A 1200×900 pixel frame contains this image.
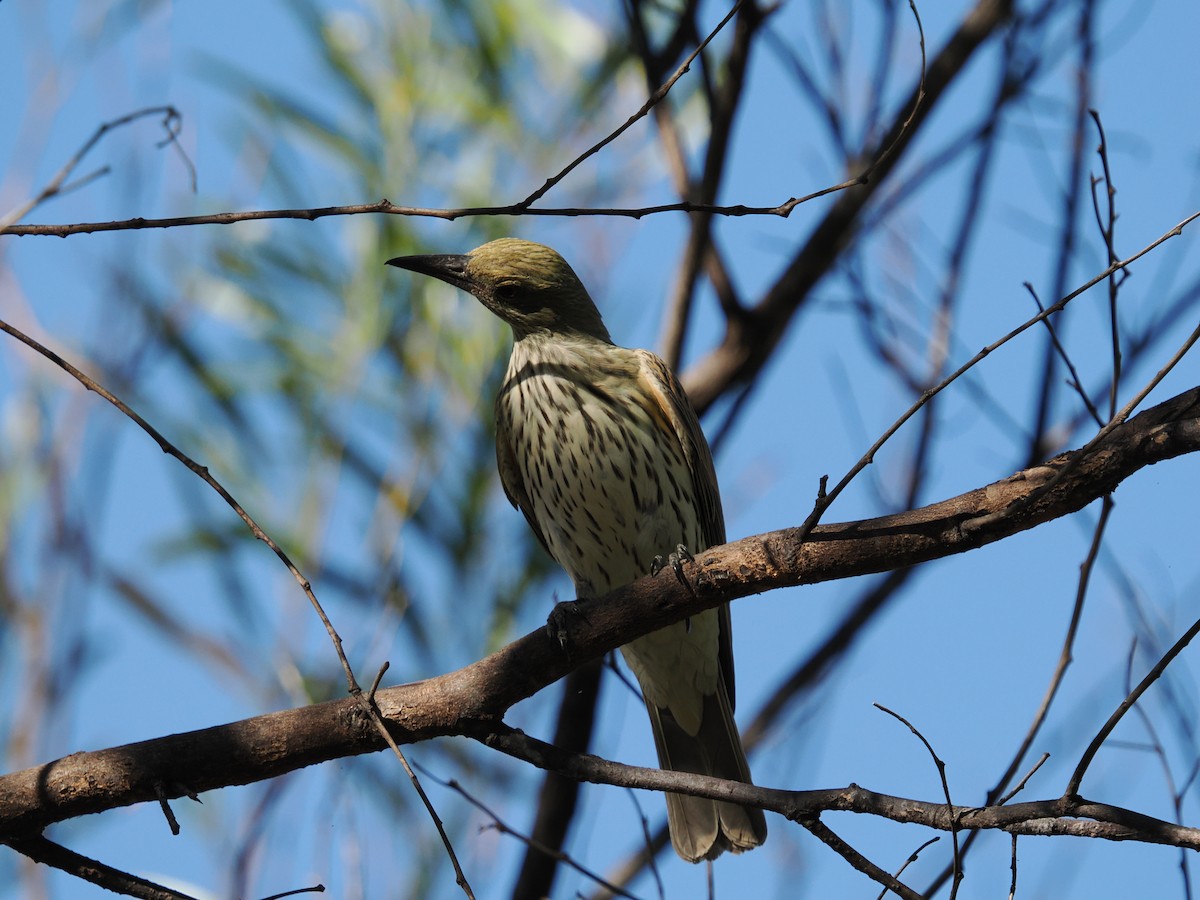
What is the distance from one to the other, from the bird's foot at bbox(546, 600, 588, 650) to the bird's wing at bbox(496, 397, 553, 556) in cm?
122

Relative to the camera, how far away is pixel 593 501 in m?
4.53

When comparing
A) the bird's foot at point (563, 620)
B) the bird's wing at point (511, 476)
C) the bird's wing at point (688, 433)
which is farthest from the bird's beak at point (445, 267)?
the bird's foot at point (563, 620)

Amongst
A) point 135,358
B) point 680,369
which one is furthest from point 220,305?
point 680,369

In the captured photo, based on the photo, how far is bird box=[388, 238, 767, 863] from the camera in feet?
14.8

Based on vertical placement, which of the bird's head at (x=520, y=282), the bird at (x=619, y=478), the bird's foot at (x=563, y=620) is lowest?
the bird's foot at (x=563, y=620)

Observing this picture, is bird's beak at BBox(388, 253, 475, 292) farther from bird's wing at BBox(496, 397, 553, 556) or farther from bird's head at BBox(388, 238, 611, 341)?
bird's wing at BBox(496, 397, 553, 556)

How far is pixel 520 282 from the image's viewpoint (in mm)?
5023

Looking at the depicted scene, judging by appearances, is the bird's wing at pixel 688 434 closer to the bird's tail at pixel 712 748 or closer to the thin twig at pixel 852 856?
the bird's tail at pixel 712 748

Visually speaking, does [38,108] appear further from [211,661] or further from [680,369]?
[680,369]

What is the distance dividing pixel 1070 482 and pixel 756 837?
2139 mm

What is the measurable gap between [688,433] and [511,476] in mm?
765

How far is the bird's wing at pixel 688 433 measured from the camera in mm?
4617

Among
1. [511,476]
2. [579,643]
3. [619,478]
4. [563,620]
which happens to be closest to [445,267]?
[511,476]

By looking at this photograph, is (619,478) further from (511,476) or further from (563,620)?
(563,620)
